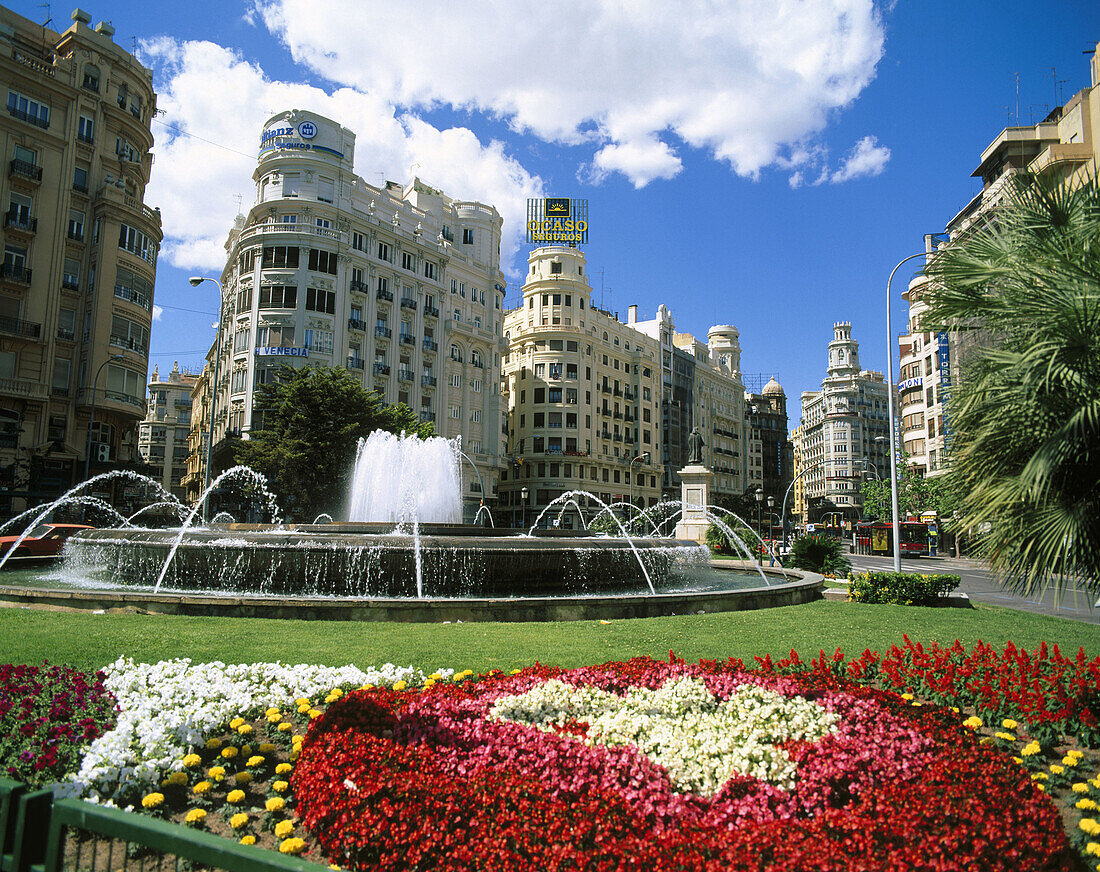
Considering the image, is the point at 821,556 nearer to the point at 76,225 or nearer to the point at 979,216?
the point at 979,216

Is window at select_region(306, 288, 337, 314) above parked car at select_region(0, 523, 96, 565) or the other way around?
above

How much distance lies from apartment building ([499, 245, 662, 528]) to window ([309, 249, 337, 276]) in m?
24.7

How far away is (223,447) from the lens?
156 ft

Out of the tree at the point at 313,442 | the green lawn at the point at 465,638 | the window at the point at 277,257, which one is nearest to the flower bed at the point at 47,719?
the green lawn at the point at 465,638

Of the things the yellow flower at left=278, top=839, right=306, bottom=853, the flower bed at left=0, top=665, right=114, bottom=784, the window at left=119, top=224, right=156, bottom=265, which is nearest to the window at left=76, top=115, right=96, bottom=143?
the window at left=119, top=224, right=156, bottom=265

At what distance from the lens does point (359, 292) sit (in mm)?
50469

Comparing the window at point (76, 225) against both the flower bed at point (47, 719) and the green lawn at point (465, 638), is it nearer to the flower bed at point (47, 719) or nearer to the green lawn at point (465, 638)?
the green lawn at point (465, 638)

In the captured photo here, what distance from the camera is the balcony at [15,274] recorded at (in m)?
34.8

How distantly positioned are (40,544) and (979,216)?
Result: 75.4ft

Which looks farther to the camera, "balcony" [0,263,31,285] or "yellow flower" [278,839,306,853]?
"balcony" [0,263,31,285]

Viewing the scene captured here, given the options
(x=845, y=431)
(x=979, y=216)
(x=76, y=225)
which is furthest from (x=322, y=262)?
(x=845, y=431)

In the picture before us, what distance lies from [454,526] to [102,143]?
37350 millimetres

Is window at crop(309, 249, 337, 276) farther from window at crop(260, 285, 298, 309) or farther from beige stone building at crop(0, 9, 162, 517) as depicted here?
beige stone building at crop(0, 9, 162, 517)

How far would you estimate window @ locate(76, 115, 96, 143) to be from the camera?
127ft
